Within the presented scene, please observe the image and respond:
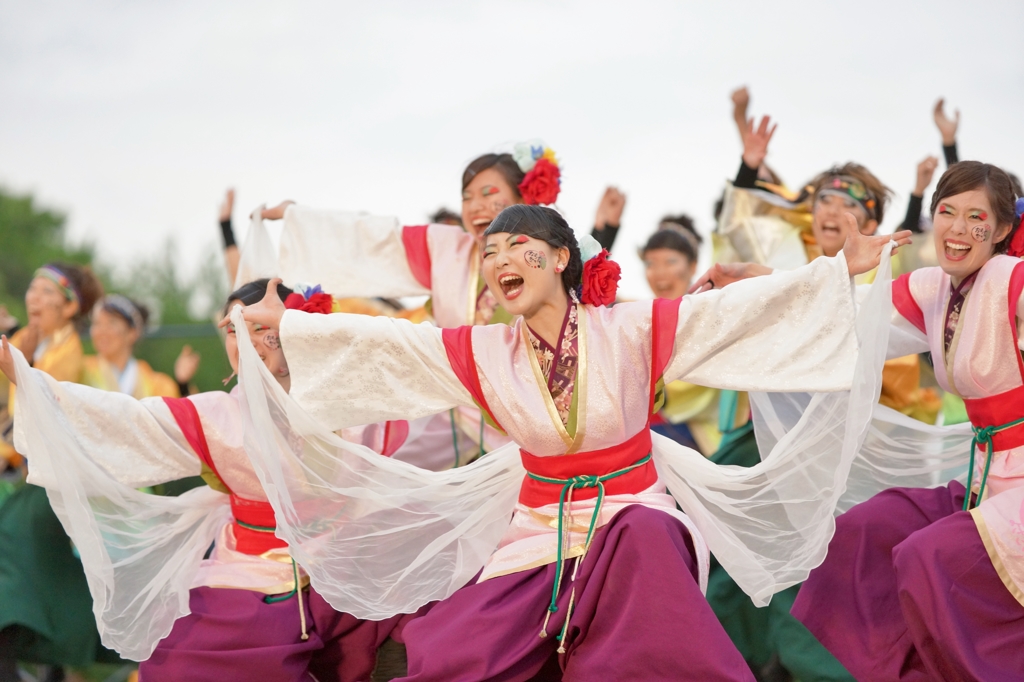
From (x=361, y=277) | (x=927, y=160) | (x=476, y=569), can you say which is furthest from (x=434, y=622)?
(x=927, y=160)

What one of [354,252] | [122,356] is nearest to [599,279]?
[354,252]

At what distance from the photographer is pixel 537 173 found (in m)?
3.62

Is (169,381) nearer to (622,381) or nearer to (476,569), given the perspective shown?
(476,569)

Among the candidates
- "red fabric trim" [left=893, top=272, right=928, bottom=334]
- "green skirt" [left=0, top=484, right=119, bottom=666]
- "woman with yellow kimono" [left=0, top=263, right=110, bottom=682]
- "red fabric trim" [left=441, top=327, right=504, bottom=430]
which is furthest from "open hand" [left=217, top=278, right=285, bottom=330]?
"red fabric trim" [left=893, top=272, right=928, bottom=334]

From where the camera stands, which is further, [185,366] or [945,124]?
[185,366]

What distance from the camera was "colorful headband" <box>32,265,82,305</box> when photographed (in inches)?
181

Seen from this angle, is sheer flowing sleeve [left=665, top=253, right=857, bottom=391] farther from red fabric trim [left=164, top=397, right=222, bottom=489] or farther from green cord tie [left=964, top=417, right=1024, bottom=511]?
red fabric trim [left=164, top=397, right=222, bottom=489]

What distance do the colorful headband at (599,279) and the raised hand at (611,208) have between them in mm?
1173

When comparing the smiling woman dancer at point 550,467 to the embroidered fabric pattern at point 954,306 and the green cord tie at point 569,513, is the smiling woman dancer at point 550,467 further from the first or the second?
the embroidered fabric pattern at point 954,306

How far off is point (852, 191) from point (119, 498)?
2.73 metres

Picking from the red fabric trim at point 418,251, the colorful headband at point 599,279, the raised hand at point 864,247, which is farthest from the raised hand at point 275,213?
the raised hand at point 864,247

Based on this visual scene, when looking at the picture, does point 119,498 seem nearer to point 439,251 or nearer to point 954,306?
point 439,251

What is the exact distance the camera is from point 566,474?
2.68 meters

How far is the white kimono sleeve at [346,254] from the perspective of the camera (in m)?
3.91
